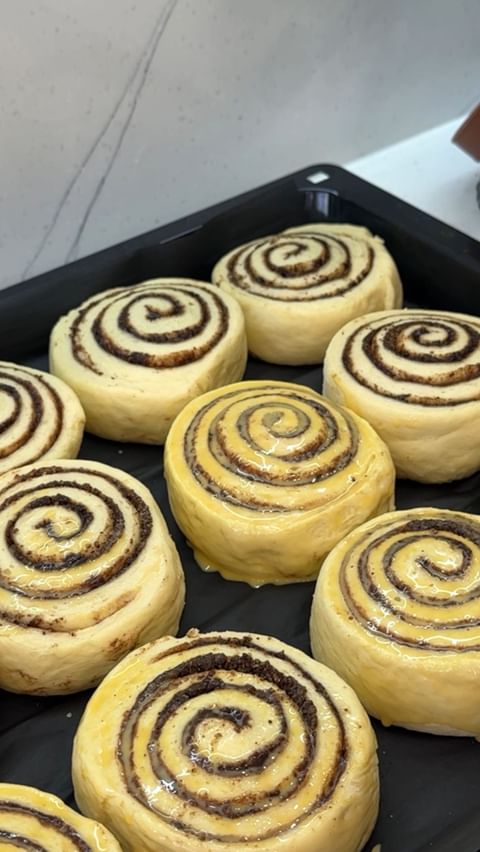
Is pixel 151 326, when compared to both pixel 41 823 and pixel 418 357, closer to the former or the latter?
pixel 418 357

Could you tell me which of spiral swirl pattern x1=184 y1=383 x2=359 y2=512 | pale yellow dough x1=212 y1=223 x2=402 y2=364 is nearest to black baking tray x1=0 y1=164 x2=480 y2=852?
pale yellow dough x1=212 y1=223 x2=402 y2=364

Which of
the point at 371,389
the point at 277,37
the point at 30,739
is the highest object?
the point at 277,37

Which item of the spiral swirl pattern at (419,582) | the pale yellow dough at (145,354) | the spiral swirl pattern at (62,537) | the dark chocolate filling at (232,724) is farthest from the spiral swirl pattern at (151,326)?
the dark chocolate filling at (232,724)

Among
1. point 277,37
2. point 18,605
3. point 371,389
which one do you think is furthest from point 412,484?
point 277,37

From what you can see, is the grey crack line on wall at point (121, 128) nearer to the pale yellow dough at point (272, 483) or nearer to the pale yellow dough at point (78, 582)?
the pale yellow dough at point (272, 483)

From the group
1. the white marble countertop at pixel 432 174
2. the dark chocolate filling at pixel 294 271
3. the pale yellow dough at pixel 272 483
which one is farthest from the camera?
the white marble countertop at pixel 432 174

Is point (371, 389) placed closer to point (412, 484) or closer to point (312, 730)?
point (412, 484)

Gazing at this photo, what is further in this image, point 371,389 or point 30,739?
point 371,389
